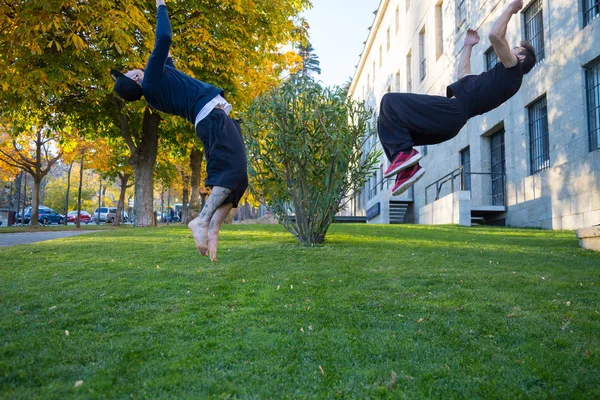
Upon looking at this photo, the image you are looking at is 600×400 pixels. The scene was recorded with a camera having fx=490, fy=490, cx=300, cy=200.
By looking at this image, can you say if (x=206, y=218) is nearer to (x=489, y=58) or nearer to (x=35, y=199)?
(x=489, y=58)

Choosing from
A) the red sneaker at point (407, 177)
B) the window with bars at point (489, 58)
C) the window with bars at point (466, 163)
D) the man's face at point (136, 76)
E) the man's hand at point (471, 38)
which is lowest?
the red sneaker at point (407, 177)

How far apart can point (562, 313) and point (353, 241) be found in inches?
259

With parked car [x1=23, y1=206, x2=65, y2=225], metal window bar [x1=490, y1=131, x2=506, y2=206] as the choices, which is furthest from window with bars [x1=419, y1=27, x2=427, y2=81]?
parked car [x1=23, y1=206, x2=65, y2=225]

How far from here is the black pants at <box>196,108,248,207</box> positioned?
465 cm

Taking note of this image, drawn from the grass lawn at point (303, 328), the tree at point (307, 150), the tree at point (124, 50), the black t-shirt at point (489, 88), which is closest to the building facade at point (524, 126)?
the tree at point (307, 150)

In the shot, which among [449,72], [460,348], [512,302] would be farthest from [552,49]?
[460,348]

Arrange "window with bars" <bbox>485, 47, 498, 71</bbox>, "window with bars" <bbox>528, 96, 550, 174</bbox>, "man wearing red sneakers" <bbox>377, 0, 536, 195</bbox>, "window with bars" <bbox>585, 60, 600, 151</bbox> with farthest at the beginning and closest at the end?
"window with bars" <bbox>485, 47, 498, 71</bbox>, "window with bars" <bbox>528, 96, 550, 174</bbox>, "window with bars" <bbox>585, 60, 600, 151</bbox>, "man wearing red sneakers" <bbox>377, 0, 536, 195</bbox>

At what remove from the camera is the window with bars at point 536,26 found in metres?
16.3

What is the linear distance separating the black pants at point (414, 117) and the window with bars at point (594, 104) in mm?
10787

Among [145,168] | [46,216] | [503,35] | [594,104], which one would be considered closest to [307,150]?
[503,35]

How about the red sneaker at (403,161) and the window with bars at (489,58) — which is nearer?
the red sneaker at (403,161)

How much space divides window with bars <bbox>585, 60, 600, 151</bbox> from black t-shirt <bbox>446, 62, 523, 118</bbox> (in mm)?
10418

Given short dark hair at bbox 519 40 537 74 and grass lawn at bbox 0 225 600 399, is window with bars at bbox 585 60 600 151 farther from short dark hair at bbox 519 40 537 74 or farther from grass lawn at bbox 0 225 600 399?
short dark hair at bbox 519 40 537 74

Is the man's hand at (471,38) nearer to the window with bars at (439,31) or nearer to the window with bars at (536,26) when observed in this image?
the window with bars at (536,26)
